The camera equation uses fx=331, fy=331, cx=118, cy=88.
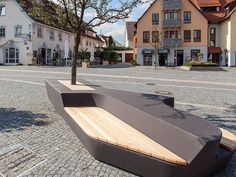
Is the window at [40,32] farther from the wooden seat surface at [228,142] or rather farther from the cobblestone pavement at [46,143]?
the wooden seat surface at [228,142]

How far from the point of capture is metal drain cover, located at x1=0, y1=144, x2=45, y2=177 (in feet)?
15.6

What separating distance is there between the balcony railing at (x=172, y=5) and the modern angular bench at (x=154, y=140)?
4694cm

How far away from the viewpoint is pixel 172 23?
51.2 metres

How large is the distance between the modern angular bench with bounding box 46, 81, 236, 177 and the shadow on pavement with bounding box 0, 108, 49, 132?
140 cm

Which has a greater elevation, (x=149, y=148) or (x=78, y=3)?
(x=78, y=3)

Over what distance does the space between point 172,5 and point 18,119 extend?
4643 cm

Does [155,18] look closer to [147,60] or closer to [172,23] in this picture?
[172,23]

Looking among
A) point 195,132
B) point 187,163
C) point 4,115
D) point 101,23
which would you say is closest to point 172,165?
point 187,163

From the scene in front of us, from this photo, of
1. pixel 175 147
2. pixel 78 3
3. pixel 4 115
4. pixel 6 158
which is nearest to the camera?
pixel 175 147

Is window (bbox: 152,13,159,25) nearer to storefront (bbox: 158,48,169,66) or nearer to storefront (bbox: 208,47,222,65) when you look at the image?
storefront (bbox: 158,48,169,66)

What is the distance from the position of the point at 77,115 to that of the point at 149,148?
2.61 metres

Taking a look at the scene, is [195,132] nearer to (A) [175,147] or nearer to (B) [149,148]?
(A) [175,147]

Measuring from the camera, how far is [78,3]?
31.8ft

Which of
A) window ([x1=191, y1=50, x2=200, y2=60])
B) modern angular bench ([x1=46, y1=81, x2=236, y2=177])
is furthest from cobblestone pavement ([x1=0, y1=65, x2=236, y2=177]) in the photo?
window ([x1=191, y1=50, x2=200, y2=60])
